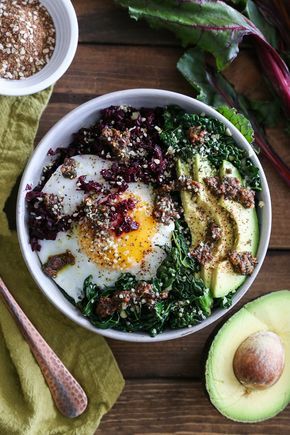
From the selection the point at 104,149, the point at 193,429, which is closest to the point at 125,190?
the point at 104,149

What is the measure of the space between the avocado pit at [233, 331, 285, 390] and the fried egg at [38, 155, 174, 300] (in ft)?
1.20

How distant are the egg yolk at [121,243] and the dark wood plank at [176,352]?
1.29 ft

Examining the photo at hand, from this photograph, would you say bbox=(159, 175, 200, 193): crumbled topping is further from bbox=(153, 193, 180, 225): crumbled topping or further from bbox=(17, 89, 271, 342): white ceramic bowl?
bbox=(17, 89, 271, 342): white ceramic bowl

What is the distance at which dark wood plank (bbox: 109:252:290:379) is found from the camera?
92.5 inches

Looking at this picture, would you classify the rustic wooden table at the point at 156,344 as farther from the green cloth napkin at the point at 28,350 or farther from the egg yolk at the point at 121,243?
the egg yolk at the point at 121,243

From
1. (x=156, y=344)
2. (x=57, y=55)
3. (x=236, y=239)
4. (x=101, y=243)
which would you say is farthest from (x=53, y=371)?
(x=57, y=55)

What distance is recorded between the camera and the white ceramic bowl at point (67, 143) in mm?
2080

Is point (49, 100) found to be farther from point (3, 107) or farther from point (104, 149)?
point (104, 149)

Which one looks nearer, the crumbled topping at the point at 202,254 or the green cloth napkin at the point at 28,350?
the crumbled topping at the point at 202,254

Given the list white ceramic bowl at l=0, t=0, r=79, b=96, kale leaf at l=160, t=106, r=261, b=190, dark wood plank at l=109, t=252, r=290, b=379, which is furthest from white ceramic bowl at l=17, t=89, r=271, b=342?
dark wood plank at l=109, t=252, r=290, b=379

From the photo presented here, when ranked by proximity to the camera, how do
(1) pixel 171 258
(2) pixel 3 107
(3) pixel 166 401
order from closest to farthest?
(1) pixel 171 258, (2) pixel 3 107, (3) pixel 166 401

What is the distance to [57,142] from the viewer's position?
7.07 ft

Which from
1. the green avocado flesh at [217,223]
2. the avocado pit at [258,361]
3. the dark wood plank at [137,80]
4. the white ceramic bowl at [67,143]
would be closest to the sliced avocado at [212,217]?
the green avocado flesh at [217,223]

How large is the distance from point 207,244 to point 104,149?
0.41 metres
